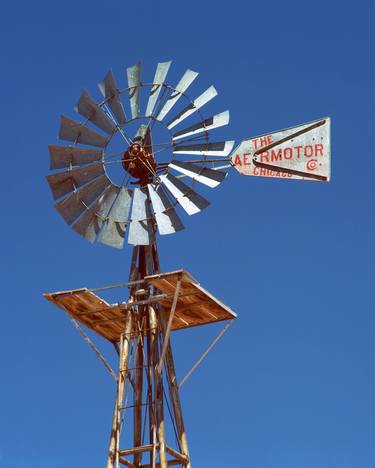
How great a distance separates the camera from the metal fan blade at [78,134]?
75.7ft

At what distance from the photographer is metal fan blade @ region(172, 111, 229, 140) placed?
2331 centimetres

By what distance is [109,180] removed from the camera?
917 inches

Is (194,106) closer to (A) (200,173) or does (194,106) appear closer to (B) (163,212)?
(A) (200,173)

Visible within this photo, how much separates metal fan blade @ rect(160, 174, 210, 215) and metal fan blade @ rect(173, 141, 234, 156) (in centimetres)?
69

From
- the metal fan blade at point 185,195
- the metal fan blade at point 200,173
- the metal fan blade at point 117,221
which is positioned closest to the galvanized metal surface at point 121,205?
the metal fan blade at point 117,221

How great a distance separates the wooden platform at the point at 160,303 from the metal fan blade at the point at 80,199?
181 centimetres

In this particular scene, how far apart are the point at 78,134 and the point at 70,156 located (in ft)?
1.73

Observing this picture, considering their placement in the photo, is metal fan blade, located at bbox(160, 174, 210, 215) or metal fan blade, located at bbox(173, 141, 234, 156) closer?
metal fan blade, located at bbox(160, 174, 210, 215)

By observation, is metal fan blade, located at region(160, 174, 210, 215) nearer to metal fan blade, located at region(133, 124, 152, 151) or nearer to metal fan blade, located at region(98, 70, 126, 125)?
metal fan blade, located at region(133, 124, 152, 151)

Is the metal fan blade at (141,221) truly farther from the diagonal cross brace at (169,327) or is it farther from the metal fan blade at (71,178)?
the diagonal cross brace at (169,327)

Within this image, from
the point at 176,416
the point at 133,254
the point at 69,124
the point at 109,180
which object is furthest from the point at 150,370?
the point at 69,124

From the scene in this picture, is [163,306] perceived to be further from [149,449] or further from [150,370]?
[149,449]

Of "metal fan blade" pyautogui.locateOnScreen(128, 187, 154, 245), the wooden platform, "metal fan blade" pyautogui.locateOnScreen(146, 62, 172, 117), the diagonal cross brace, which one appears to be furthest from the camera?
"metal fan blade" pyautogui.locateOnScreen(146, 62, 172, 117)

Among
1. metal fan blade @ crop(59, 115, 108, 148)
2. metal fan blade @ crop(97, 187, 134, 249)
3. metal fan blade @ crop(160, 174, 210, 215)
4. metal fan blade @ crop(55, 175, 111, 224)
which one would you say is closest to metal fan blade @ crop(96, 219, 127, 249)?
metal fan blade @ crop(97, 187, 134, 249)
